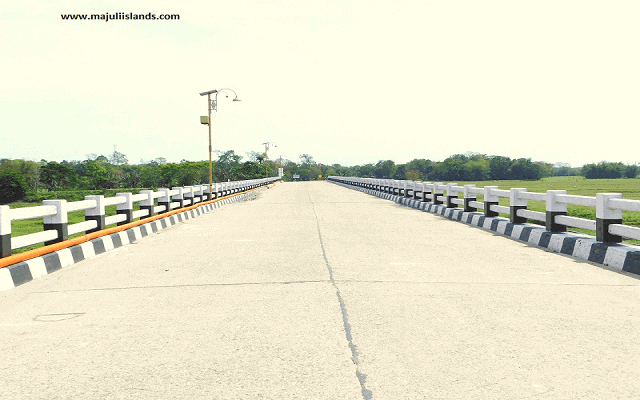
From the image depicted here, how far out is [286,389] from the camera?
3.61 meters

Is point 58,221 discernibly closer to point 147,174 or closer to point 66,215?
point 66,215

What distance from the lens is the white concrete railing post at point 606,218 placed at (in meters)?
9.10

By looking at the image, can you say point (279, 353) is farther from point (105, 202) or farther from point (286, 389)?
point (105, 202)

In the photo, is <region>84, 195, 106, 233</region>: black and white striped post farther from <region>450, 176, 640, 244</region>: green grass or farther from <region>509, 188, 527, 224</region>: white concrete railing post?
<region>450, 176, 640, 244</region>: green grass

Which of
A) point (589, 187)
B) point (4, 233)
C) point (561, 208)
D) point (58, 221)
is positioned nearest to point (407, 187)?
point (561, 208)

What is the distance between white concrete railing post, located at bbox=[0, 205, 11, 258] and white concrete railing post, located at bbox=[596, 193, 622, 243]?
346 inches

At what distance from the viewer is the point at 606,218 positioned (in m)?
9.16

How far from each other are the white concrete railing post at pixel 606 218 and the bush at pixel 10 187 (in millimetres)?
135333

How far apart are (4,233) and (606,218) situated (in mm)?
8919

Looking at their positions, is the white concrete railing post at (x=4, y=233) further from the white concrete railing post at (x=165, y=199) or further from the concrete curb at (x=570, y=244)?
the white concrete railing post at (x=165, y=199)

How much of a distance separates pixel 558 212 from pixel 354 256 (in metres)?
4.40

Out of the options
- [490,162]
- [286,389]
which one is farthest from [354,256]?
[490,162]

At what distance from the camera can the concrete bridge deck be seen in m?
3.71

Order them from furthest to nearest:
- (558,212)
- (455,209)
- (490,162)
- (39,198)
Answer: (490,162)
(39,198)
(455,209)
(558,212)
